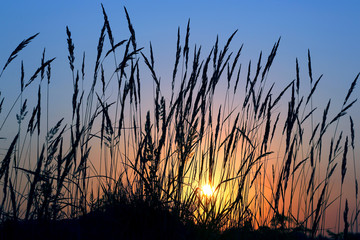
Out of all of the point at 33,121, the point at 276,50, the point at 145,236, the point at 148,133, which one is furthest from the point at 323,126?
the point at 33,121

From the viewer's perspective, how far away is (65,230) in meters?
1.96

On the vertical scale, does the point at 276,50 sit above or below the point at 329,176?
above

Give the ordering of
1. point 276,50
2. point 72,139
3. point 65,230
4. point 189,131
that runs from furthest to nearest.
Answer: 1. point 276,50
2. point 189,131
3. point 72,139
4. point 65,230

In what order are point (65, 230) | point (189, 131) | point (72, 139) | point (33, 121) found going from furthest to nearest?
1. point (189, 131)
2. point (33, 121)
3. point (72, 139)
4. point (65, 230)

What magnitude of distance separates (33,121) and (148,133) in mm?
676

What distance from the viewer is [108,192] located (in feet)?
7.82

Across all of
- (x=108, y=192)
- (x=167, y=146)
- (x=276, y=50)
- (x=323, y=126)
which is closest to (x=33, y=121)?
(x=108, y=192)

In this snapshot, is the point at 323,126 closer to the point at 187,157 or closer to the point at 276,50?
the point at 276,50

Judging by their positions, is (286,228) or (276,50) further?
(276,50)

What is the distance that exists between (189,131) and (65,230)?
0.94 m

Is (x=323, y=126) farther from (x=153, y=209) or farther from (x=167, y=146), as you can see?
(x=153, y=209)

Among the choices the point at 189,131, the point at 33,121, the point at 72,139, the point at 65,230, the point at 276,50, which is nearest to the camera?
the point at 65,230

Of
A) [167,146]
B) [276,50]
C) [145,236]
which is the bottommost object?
[145,236]

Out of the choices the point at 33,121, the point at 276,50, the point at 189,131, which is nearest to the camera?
the point at 33,121
